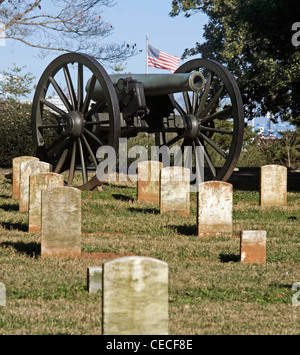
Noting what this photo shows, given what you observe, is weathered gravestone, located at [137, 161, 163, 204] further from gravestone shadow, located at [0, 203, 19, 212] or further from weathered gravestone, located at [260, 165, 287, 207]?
gravestone shadow, located at [0, 203, 19, 212]

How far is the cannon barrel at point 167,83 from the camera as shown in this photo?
14156mm

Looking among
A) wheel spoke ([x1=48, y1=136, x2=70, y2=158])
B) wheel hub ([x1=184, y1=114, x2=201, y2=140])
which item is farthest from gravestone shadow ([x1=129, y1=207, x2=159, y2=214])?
wheel hub ([x1=184, y1=114, x2=201, y2=140])

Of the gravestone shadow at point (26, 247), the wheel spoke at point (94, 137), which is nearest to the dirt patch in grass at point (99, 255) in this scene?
the gravestone shadow at point (26, 247)

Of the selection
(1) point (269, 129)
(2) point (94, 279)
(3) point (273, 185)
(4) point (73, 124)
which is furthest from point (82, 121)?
(1) point (269, 129)

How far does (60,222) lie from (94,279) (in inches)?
73.5

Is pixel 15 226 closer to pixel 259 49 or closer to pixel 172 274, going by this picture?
pixel 172 274

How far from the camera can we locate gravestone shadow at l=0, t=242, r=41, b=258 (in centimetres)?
867

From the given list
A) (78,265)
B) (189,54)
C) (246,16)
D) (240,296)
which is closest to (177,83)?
(246,16)

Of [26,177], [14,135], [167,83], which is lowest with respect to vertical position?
[26,177]

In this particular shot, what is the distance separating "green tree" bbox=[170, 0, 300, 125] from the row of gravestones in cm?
414

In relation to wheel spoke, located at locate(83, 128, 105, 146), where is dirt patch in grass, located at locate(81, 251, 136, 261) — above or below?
below

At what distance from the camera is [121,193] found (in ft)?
50.0

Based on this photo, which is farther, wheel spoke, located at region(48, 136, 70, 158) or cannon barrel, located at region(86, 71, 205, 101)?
wheel spoke, located at region(48, 136, 70, 158)

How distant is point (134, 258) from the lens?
406 centimetres
